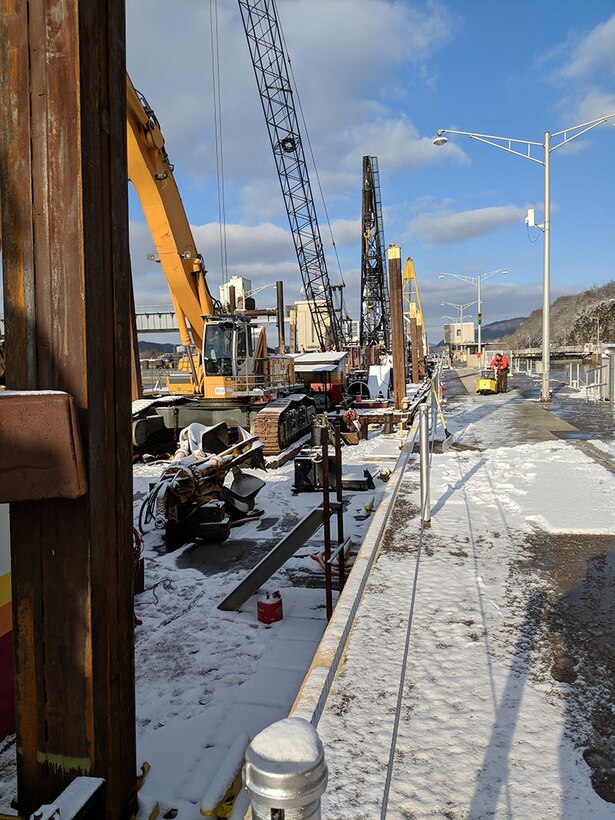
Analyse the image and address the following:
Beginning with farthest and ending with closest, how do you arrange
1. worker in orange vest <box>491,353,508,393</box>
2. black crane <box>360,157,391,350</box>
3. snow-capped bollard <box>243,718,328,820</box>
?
black crane <box>360,157,391,350</box> < worker in orange vest <box>491,353,508,393</box> < snow-capped bollard <box>243,718,328,820</box>

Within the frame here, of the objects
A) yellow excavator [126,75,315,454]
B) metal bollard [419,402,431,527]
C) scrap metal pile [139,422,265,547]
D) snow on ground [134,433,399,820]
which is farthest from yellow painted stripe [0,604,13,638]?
yellow excavator [126,75,315,454]

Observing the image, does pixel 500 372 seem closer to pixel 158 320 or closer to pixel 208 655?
pixel 208 655

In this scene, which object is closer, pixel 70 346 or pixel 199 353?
pixel 70 346

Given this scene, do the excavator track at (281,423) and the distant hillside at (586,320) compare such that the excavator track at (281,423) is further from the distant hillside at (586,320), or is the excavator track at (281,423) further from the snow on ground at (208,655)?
the distant hillside at (586,320)

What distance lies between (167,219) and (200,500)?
9523 mm

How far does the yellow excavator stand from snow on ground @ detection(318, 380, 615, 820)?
30.5 ft

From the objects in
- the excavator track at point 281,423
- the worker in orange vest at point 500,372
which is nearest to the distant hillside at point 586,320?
the worker in orange vest at point 500,372

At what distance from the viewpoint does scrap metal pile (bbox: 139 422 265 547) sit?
27.2 ft

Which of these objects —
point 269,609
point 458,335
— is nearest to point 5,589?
point 269,609

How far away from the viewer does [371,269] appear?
53.5 metres

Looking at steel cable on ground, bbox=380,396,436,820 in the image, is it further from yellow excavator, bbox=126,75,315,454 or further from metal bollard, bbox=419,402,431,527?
yellow excavator, bbox=126,75,315,454

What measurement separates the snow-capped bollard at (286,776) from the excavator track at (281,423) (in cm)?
1258

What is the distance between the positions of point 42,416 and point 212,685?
10.6ft

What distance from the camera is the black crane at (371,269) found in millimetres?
51438
